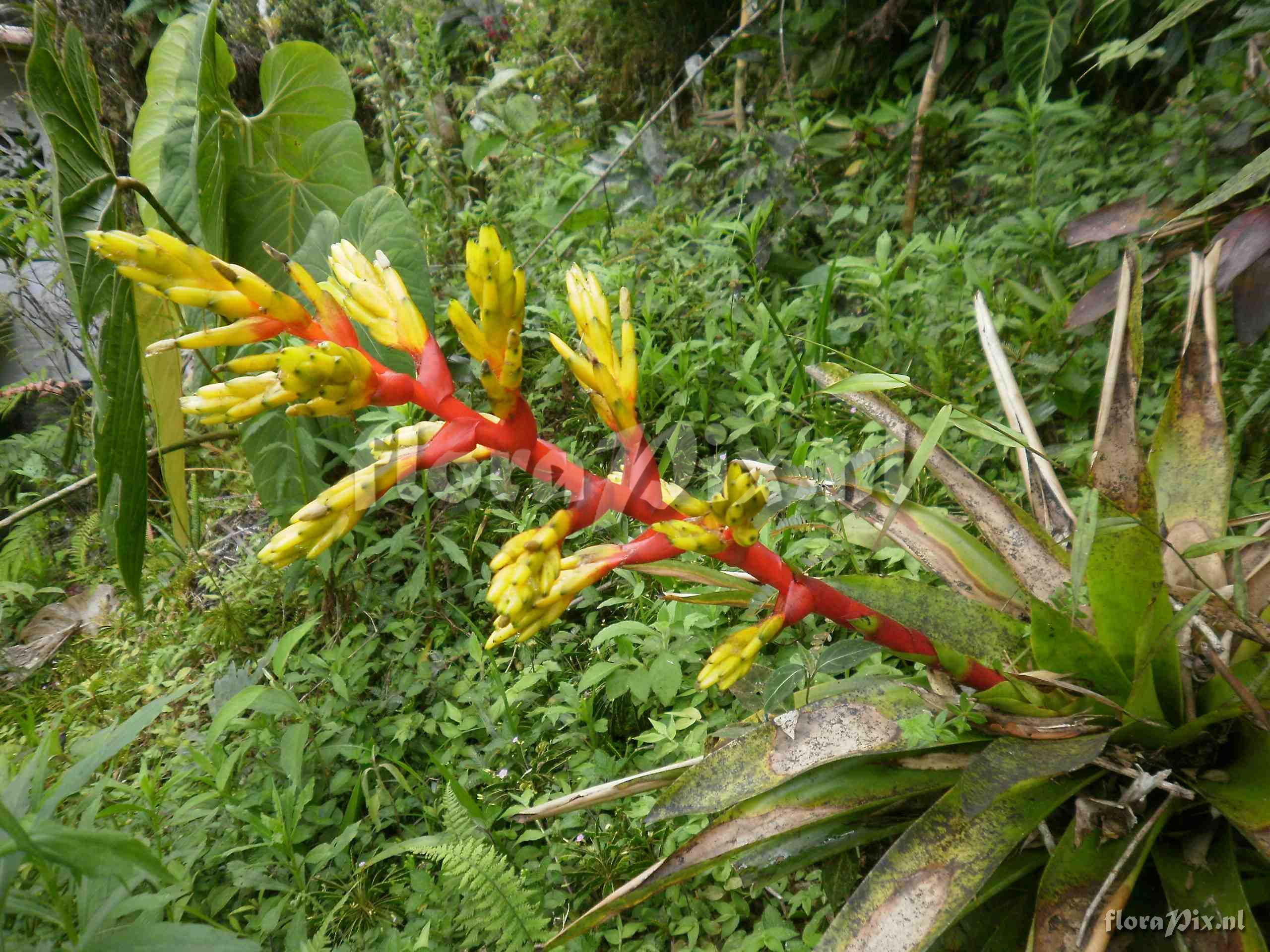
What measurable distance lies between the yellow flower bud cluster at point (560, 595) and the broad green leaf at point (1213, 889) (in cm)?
86

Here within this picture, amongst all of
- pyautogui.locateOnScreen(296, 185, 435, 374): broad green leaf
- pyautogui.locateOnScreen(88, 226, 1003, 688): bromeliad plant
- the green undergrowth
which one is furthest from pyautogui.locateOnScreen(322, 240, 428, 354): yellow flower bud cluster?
pyautogui.locateOnScreen(296, 185, 435, 374): broad green leaf

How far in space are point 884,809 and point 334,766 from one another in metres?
1.21

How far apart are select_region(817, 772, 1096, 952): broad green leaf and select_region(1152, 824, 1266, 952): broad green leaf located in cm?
15

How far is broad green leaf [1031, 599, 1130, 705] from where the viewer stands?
104cm

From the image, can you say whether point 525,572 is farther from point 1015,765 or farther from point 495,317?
point 1015,765

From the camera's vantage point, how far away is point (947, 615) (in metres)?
1.19

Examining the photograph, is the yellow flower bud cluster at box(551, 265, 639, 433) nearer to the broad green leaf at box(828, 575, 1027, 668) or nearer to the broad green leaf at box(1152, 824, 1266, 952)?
the broad green leaf at box(828, 575, 1027, 668)

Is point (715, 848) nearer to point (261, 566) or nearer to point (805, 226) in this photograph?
point (261, 566)

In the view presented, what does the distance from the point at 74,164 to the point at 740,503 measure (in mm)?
1199

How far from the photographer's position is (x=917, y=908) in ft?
3.22

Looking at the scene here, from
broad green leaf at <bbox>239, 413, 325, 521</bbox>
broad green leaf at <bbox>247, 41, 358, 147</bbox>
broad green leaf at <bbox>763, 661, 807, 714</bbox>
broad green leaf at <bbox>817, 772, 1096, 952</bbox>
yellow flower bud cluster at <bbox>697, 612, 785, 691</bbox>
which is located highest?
broad green leaf at <bbox>247, 41, 358, 147</bbox>

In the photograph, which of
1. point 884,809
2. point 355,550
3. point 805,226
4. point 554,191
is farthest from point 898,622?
point 554,191

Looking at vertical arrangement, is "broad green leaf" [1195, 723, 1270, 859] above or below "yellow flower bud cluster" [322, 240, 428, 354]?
below

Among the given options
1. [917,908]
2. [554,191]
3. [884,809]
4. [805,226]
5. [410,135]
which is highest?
[410,135]
